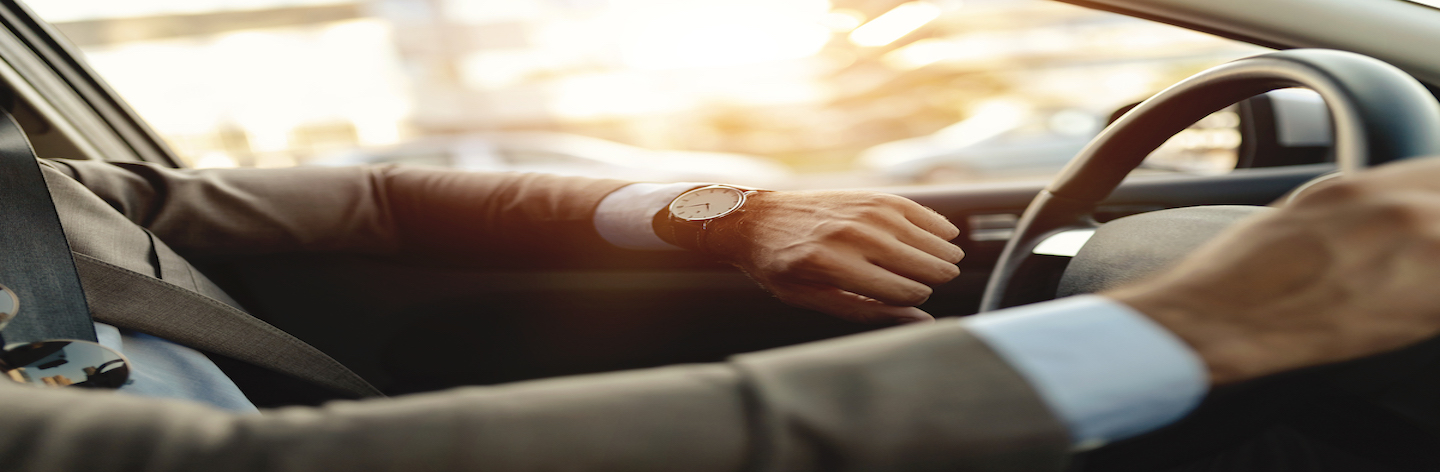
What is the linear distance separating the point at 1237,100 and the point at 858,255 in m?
0.54

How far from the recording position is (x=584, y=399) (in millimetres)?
430

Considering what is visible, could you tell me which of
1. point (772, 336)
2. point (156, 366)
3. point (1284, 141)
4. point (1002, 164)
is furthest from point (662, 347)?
point (1002, 164)

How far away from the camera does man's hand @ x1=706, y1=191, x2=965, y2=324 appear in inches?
33.6

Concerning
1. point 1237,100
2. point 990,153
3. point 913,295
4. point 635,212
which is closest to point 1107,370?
point 913,295

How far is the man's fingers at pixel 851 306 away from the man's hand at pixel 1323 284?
435 mm

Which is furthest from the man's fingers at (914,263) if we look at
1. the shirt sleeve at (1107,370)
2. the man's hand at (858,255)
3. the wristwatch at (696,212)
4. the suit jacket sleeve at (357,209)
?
the suit jacket sleeve at (357,209)

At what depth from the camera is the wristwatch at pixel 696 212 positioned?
1094mm

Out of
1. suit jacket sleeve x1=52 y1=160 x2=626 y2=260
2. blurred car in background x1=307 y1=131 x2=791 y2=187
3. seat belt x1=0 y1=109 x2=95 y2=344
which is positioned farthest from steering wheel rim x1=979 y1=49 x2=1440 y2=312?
blurred car in background x1=307 y1=131 x2=791 y2=187

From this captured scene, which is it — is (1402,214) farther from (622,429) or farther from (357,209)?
(357,209)

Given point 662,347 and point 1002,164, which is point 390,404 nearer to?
point 662,347

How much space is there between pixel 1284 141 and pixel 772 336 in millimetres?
1248

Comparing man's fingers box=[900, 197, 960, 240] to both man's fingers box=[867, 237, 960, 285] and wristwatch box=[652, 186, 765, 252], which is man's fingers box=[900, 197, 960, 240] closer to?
man's fingers box=[867, 237, 960, 285]

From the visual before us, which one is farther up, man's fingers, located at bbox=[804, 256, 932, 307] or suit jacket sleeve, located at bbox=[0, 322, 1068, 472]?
suit jacket sleeve, located at bbox=[0, 322, 1068, 472]

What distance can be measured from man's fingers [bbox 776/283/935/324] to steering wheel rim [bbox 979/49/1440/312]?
1.13ft
